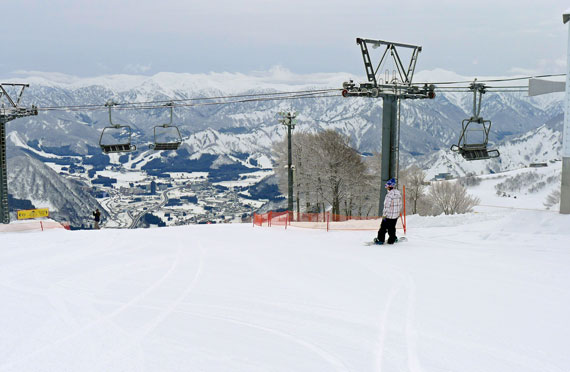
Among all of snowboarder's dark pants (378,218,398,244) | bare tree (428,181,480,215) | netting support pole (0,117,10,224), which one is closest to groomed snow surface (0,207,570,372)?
snowboarder's dark pants (378,218,398,244)

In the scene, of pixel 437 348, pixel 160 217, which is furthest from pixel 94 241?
pixel 160 217

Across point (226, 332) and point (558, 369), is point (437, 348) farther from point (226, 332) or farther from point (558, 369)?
point (226, 332)

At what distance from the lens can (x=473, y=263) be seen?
29.2ft

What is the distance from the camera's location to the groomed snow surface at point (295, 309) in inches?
181

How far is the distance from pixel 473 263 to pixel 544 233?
4352 millimetres

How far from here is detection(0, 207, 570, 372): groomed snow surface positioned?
15.1ft

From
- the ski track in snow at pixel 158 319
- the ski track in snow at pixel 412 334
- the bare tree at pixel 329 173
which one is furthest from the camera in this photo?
the bare tree at pixel 329 173

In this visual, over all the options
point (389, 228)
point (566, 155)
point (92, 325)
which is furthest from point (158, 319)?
point (566, 155)

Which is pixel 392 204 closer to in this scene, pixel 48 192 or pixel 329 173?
pixel 329 173

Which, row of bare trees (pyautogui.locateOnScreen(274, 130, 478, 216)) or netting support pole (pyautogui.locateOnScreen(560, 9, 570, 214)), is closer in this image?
netting support pole (pyautogui.locateOnScreen(560, 9, 570, 214))

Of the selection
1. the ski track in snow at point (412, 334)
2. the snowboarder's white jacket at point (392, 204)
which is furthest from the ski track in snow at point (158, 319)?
the snowboarder's white jacket at point (392, 204)

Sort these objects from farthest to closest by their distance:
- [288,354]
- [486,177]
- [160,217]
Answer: [486,177]
[160,217]
[288,354]

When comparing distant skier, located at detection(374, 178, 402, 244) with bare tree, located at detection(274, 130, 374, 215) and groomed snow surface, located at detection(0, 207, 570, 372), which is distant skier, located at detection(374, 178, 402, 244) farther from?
bare tree, located at detection(274, 130, 374, 215)

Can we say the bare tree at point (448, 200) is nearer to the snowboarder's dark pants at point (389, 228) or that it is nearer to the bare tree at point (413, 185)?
the bare tree at point (413, 185)
